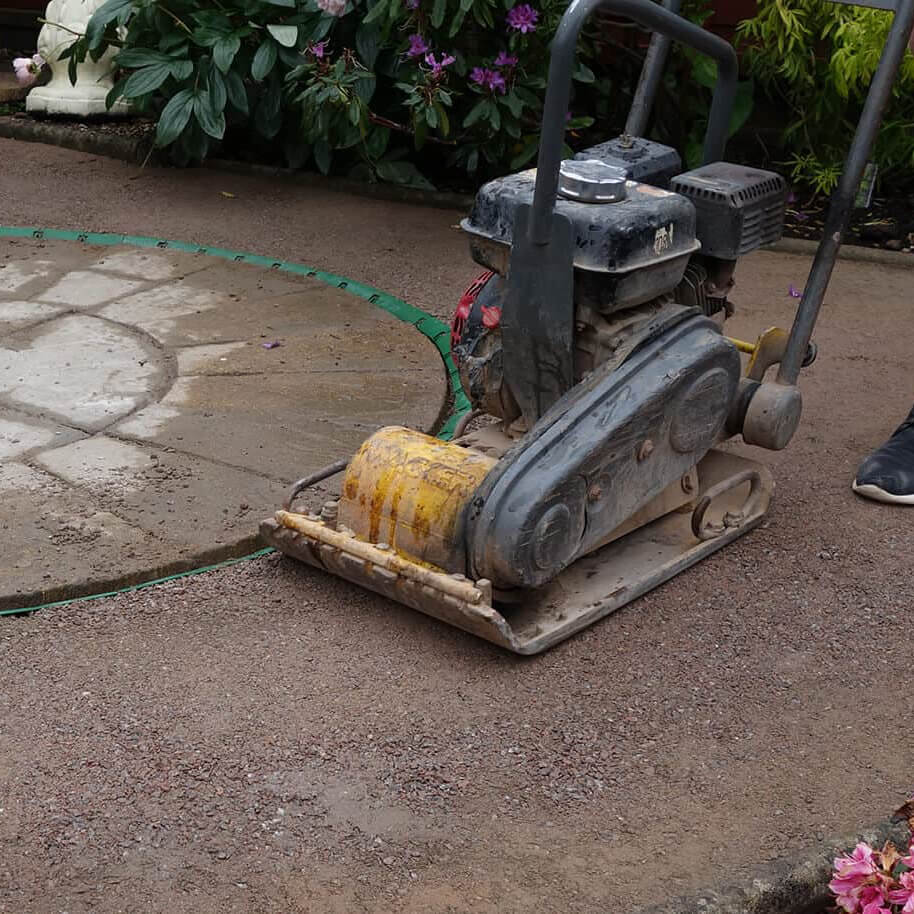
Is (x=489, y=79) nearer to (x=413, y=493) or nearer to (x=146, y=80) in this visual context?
(x=146, y=80)

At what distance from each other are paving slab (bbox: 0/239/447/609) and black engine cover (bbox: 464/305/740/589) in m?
0.68

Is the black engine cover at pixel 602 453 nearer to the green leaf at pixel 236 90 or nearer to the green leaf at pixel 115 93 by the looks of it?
the green leaf at pixel 236 90

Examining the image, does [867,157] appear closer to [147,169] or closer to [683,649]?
[683,649]

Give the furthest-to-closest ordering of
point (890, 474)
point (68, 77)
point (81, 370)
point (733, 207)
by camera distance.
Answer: point (68, 77) → point (81, 370) → point (890, 474) → point (733, 207)

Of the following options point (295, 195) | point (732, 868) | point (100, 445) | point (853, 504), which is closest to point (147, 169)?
point (295, 195)

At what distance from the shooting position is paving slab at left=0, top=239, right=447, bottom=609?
2.88 metres

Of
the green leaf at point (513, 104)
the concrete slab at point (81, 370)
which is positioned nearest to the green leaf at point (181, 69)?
the green leaf at point (513, 104)

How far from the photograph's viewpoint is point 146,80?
4.95 metres

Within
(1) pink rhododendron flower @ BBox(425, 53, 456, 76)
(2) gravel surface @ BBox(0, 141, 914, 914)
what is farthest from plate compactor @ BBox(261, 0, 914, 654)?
(1) pink rhododendron flower @ BBox(425, 53, 456, 76)

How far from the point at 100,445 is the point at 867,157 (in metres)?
1.77

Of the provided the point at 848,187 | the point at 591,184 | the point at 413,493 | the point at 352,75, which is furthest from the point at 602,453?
the point at 352,75

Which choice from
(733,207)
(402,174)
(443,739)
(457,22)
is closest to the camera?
(443,739)

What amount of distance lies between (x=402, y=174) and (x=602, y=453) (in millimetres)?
2884

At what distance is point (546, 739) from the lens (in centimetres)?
235
